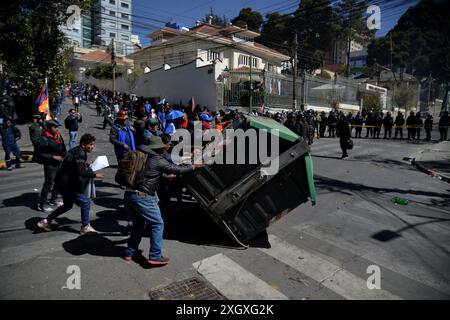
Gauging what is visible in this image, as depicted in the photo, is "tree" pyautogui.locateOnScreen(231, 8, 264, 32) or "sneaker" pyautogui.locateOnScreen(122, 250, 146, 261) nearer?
"sneaker" pyautogui.locateOnScreen(122, 250, 146, 261)

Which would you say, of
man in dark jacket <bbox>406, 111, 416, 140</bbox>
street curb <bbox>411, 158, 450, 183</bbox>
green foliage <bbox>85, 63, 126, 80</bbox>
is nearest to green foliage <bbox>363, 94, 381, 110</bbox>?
man in dark jacket <bbox>406, 111, 416, 140</bbox>

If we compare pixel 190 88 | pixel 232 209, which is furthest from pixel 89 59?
pixel 232 209

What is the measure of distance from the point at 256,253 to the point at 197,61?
23.6 metres

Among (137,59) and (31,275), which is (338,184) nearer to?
(31,275)

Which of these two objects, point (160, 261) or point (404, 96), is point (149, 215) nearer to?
point (160, 261)

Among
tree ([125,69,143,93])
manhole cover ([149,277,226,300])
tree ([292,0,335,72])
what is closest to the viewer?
manhole cover ([149,277,226,300])

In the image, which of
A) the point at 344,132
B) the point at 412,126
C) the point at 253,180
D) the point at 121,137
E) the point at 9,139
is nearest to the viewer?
the point at 253,180

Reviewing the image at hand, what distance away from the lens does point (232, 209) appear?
15.4ft

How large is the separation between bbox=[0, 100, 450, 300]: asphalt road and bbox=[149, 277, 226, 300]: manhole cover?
0.08m

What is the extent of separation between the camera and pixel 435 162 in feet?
40.8

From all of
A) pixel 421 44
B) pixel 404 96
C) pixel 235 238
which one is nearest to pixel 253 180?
pixel 235 238

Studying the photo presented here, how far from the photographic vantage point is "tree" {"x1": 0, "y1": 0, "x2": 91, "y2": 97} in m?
16.2

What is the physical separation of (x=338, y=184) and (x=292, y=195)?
4891mm

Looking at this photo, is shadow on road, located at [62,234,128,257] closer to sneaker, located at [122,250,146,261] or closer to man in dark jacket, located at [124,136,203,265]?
sneaker, located at [122,250,146,261]
